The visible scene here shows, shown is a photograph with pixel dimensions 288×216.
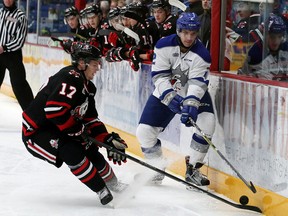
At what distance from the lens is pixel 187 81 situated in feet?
14.9

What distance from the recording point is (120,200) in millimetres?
4141

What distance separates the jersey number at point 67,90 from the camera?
391 centimetres

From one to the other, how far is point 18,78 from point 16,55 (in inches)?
8.0

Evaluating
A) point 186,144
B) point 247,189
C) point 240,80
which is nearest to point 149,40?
point 186,144

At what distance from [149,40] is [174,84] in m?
1.01

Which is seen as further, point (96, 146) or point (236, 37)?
point (236, 37)

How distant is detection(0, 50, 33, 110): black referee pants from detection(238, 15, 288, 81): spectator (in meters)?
3.05

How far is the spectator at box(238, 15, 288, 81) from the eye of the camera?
4027 millimetres

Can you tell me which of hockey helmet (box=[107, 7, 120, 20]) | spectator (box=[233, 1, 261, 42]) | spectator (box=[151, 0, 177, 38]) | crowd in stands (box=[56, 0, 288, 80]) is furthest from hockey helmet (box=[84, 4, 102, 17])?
spectator (box=[233, 1, 261, 42])

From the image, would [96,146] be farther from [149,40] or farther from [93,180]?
[149,40]

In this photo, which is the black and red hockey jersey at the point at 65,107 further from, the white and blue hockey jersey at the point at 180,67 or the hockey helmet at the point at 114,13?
the hockey helmet at the point at 114,13

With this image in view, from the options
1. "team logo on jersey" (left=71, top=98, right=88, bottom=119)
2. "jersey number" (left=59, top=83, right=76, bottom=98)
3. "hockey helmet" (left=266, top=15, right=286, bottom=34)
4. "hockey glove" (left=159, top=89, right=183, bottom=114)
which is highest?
"hockey helmet" (left=266, top=15, right=286, bottom=34)

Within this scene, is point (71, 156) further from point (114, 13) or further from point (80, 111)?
point (114, 13)

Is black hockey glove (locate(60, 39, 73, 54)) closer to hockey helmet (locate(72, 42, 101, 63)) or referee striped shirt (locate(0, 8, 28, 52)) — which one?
referee striped shirt (locate(0, 8, 28, 52))
